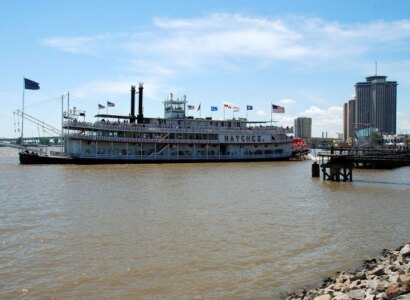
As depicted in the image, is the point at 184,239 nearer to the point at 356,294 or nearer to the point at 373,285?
the point at 373,285

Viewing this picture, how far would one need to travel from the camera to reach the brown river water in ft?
40.9

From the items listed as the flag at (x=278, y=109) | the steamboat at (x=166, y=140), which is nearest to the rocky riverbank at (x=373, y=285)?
the steamboat at (x=166, y=140)

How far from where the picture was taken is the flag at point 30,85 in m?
56.9

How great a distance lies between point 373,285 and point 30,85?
56001 mm

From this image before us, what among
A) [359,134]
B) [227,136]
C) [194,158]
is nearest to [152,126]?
[194,158]

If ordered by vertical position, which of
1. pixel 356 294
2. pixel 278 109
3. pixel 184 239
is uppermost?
pixel 278 109

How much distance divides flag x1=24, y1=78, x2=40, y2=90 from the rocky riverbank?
175 ft

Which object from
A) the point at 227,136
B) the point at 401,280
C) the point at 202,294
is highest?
the point at 227,136

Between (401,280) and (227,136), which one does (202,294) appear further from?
(227,136)

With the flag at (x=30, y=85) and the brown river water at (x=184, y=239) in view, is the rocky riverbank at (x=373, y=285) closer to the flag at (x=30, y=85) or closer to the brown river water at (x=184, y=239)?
the brown river water at (x=184, y=239)

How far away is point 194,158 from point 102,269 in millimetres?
55942

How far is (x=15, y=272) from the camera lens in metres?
13.2

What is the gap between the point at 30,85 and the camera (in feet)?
189

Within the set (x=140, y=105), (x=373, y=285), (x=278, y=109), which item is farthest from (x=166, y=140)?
(x=373, y=285)
